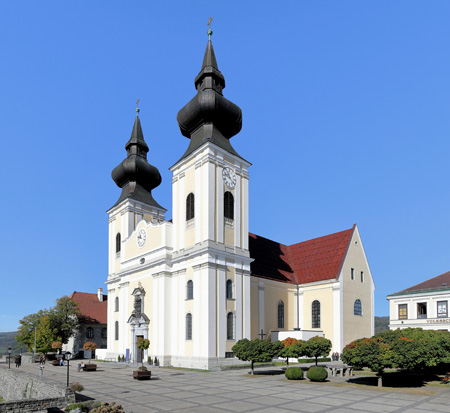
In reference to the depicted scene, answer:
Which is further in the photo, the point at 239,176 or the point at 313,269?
the point at 313,269

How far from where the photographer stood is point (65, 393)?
1947 cm

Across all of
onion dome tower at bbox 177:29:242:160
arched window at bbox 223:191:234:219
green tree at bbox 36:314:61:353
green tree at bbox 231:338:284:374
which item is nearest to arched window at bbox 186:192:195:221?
arched window at bbox 223:191:234:219

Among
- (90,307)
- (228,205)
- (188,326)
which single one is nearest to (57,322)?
(90,307)

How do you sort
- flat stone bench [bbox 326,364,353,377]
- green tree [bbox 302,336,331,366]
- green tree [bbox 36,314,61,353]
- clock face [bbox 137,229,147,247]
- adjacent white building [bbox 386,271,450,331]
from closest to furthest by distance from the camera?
flat stone bench [bbox 326,364,353,377], green tree [bbox 302,336,331,366], clock face [bbox 137,229,147,247], adjacent white building [bbox 386,271,450,331], green tree [bbox 36,314,61,353]

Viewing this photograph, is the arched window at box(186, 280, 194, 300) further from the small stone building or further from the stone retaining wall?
Result: the small stone building

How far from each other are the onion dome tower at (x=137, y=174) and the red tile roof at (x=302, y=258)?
14.4 meters

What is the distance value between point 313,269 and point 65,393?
117ft

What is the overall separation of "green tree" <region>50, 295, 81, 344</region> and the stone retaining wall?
82.0 ft

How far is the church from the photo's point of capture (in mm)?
38625

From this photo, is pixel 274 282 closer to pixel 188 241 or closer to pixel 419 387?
pixel 188 241

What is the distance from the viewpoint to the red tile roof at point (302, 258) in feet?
158

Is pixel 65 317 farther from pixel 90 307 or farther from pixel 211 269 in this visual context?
pixel 211 269

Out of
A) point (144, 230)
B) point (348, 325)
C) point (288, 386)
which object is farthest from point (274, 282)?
point (288, 386)

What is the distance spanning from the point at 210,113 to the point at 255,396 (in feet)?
88.3
